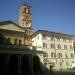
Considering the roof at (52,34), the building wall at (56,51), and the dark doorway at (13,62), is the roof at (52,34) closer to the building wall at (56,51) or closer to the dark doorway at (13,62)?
the building wall at (56,51)

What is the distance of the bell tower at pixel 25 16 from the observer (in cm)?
8434

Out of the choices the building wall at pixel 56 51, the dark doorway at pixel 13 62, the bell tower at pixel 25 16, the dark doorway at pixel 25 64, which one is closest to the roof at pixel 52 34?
the building wall at pixel 56 51

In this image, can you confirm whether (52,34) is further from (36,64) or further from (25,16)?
(25,16)

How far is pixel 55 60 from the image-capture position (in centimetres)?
5916

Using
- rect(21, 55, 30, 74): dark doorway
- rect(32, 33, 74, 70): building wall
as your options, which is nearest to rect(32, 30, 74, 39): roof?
rect(32, 33, 74, 70): building wall

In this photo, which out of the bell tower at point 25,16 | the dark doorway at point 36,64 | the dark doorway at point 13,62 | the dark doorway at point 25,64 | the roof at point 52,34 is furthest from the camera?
the bell tower at point 25,16

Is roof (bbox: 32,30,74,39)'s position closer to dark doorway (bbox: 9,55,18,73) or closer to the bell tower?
dark doorway (bbox: 9,55,18,73)

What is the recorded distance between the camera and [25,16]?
8544 centimetres

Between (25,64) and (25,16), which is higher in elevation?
(25,16)

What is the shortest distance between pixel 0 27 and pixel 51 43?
20051mm

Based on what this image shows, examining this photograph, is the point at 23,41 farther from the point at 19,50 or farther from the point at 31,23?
the point at 31,23

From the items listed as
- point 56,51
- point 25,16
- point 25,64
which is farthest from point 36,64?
point 25,16

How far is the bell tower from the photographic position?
84.3 metres

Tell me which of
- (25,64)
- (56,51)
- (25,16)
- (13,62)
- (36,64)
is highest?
(25,16)
